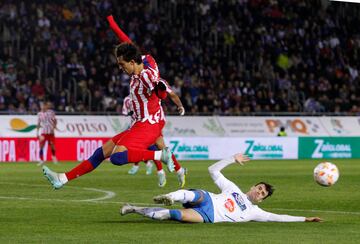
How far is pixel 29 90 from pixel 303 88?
13.7 meters

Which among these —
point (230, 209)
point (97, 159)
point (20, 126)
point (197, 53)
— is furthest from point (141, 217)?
point (197, 53)

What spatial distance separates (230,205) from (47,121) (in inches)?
855

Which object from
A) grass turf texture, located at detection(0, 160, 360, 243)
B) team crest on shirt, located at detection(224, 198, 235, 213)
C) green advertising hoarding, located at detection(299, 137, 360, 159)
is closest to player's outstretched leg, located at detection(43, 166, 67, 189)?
grass turf texture, located at detection(0, 160, 360, 243)

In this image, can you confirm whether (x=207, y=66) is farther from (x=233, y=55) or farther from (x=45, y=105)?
(x=45, y=105)

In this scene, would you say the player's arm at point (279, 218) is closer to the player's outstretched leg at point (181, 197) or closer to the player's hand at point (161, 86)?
the player's outstretched leg at point (181, 197)

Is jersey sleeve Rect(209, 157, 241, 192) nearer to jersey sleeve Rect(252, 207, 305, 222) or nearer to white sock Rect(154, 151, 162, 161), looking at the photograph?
jersey sleeve Rect(252, 207, 305, 222)

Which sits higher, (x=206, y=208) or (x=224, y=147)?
(x=206, y=208)

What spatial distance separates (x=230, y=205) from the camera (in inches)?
549

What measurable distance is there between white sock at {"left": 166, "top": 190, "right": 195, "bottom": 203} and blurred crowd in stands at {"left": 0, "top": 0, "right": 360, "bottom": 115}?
23.8 metres

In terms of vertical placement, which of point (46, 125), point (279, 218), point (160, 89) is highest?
point (160, 89)

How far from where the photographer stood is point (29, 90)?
3750 cm

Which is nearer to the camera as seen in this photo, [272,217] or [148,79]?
[272,217]

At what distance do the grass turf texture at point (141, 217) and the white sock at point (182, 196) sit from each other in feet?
1.24

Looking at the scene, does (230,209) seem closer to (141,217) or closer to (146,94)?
(141,217)
